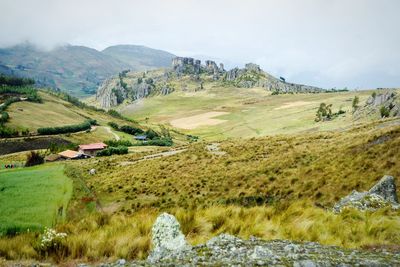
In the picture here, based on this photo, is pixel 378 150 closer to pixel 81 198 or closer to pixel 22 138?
pixel 81 198

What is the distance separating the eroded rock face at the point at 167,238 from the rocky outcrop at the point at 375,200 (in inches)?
322

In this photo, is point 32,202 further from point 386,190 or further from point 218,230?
point 386,190

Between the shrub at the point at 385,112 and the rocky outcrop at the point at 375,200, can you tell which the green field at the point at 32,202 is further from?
the shrub at the point at 385,112

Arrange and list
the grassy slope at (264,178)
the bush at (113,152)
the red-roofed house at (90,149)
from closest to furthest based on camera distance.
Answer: the grassy slope at (264,178) < the bush at (113,152) < the red-roofed house at (90,149)

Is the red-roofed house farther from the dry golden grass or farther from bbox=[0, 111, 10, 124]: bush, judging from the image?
the dry golden grass

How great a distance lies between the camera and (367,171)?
26688mm

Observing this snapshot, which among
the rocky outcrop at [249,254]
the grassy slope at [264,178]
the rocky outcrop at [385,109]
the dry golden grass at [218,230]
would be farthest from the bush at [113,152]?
the rocky outcrop at [249,254]

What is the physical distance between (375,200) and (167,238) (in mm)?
11016

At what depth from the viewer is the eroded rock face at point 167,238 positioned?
8206 millimetres

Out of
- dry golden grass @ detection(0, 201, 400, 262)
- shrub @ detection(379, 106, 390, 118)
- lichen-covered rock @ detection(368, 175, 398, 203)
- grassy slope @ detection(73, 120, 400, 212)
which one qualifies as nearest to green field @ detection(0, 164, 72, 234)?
dry golden grass @ detection(0, 201, 400, 262)

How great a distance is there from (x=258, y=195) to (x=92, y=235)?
23310mm

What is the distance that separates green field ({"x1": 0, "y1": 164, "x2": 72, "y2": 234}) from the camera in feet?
70.2

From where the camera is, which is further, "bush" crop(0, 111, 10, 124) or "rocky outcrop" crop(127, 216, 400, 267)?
"bush" crop(0, 111, 10, 124)

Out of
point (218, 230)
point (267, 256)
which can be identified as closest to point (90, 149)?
point (218, 230)
